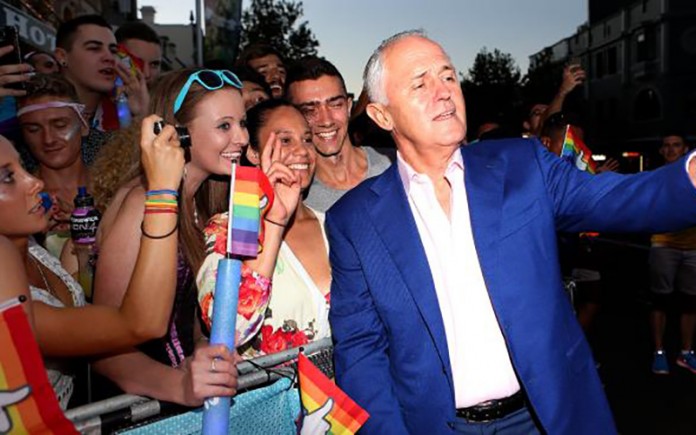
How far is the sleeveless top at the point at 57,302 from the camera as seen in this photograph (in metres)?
2.40

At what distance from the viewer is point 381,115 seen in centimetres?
288

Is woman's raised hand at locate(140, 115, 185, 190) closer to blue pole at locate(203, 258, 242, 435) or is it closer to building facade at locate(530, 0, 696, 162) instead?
blue pole at locate(203, 258, 242, 435)

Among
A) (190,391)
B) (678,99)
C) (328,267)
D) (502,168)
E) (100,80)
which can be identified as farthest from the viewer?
(678,99)

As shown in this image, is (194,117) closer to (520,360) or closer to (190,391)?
(190,391)

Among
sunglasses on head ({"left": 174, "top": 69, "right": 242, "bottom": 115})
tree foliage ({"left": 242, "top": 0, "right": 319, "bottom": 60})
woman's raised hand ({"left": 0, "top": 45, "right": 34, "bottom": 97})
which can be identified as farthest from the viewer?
tree foliage ({"left": 242, "top": 0, "right": 319, "bottom": 60})

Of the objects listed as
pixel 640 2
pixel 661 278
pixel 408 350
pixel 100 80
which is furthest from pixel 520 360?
pixel 640 2

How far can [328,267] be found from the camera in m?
3.10

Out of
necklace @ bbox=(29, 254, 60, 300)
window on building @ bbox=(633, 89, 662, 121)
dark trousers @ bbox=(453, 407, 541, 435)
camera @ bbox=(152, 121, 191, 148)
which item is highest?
window on building @ bbox=(633, 89, 662, 121)

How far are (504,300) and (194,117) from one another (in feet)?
5.47

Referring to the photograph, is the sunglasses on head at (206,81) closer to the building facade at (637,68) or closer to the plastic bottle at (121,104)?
the plastic bottle at (121,104)

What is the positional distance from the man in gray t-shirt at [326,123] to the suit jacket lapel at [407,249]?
53.9 inches

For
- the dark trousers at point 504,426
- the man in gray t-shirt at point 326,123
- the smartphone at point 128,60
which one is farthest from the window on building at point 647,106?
the dark trousers at point 504,426

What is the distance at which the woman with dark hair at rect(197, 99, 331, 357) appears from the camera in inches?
105

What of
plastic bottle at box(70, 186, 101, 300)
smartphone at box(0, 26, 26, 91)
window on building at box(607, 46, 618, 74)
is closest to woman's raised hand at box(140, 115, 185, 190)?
plastic bottle at box(70, 186, 101, 300)
